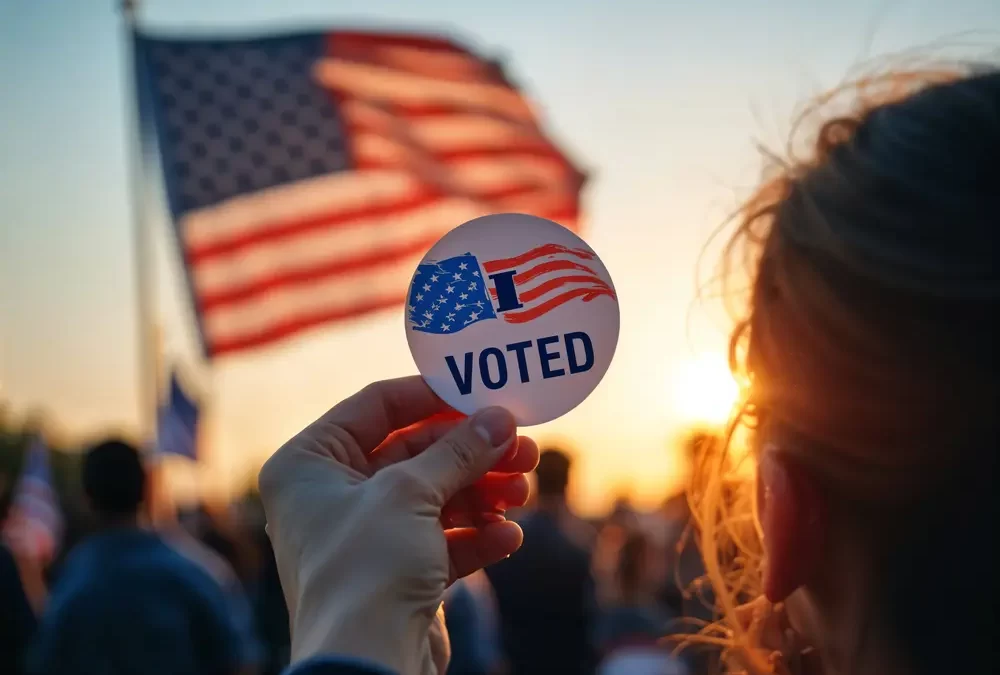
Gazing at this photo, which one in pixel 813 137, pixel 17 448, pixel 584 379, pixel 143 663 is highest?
pixel 813 137

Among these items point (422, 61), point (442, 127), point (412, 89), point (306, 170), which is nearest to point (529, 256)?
point (306, 170)

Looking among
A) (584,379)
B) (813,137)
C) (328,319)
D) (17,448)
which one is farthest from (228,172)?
(17,448)

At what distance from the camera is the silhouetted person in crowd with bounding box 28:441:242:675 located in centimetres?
348

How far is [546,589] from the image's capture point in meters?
4.88

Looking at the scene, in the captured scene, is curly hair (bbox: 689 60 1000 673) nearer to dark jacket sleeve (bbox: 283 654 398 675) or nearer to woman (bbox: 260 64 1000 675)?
woman (bbox: 260 64 1000 675)

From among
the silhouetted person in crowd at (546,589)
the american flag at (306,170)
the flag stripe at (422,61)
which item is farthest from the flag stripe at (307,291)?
the silhouetted person in crowd at (546,589)

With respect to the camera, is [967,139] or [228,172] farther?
[228,172]

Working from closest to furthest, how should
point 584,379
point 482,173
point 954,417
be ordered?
point 954,417 → point 584,379 → point 482,173

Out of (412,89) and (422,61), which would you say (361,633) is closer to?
(412,89)

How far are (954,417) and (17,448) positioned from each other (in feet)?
214

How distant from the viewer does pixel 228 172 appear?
6.71m

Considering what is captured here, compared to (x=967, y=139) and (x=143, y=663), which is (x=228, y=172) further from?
(x=967, y=139)

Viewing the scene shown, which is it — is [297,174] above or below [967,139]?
below

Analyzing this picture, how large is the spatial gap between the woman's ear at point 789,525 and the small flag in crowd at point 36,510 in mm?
9674
